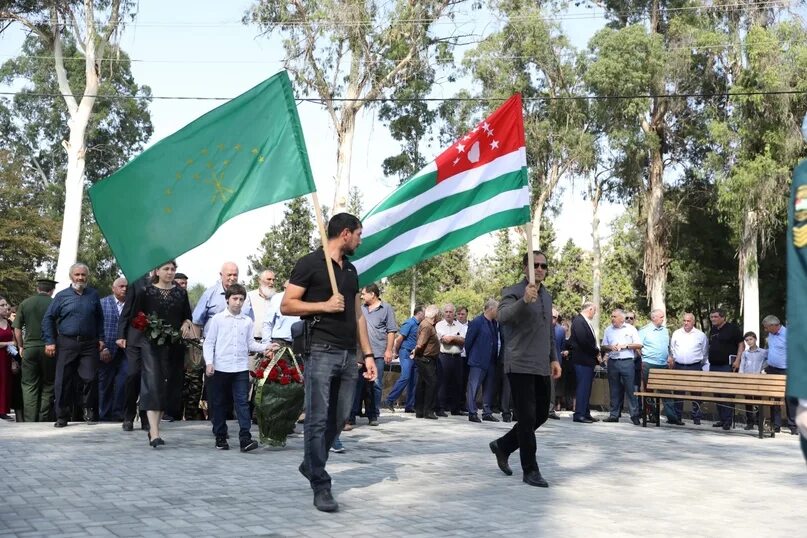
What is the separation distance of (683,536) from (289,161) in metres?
3.94

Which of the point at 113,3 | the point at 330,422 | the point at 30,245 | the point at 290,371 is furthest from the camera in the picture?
the point at 30,245

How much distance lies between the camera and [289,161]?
26.1 ft

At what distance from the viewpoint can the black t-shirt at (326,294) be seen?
7.36m

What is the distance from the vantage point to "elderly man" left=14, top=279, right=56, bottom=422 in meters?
13.8

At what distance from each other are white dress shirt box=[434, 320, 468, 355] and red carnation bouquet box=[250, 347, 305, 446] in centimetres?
639

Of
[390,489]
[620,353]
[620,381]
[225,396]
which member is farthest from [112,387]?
[620,381]

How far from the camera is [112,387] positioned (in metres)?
13.9

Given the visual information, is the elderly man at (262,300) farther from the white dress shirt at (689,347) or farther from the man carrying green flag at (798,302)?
the man carrying green flag at (798,302)

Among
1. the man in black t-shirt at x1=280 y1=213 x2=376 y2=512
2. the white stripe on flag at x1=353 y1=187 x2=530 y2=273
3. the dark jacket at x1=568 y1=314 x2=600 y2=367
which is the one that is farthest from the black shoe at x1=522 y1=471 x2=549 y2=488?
the dark jacket at x1=568 y1=314 x2=600 y2=367

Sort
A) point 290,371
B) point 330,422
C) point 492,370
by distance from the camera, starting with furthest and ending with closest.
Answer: point 492,370, point 290,371, point 330,422

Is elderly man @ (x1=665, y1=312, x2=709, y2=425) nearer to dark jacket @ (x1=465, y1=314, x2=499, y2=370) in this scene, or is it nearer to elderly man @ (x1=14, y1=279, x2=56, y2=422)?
dark jacket @ (x1=465, y1=314, x2=499, y2=370)

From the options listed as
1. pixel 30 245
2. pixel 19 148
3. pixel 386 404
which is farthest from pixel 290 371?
pixel 19 148

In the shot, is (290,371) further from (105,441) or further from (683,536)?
(683,536)

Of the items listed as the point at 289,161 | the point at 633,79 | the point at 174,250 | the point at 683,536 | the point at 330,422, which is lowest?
the point at 683,536
